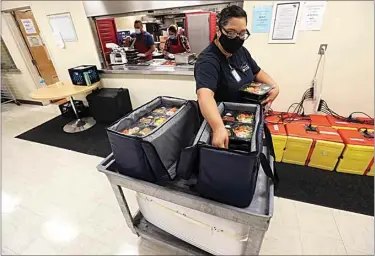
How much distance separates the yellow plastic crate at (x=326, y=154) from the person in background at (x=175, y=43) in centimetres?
246

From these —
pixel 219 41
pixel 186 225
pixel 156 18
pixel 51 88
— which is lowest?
pixel 186 225

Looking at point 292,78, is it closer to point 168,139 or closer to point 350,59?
point 350,59

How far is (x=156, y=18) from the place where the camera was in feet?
14.5

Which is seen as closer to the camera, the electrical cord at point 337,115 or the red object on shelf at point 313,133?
the red object on shelf at point 313,133

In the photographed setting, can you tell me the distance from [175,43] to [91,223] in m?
3.08

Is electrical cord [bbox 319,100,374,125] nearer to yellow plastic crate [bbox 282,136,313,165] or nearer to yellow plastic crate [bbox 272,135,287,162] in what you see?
yellow plastic crate [bbox 282,136,313,165]

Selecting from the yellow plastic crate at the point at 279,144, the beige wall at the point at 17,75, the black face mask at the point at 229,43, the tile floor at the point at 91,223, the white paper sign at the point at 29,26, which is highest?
the white paper sign at the point at 29,26

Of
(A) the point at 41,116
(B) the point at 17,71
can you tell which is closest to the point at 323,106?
(A) the point at 41,116

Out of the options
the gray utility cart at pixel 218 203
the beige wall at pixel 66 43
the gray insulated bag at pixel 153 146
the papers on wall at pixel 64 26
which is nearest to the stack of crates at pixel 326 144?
the gray utility cart at pixel 218 203

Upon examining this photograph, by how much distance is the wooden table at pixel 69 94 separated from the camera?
2736 millimetres

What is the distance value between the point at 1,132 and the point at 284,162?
4631mm

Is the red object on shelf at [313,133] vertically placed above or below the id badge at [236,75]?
below

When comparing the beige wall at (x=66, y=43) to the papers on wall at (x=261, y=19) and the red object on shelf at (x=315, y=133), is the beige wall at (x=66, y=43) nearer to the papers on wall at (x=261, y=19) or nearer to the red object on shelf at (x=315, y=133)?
the papers on wall at (x=261, y=19)

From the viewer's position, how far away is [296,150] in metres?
2.00
